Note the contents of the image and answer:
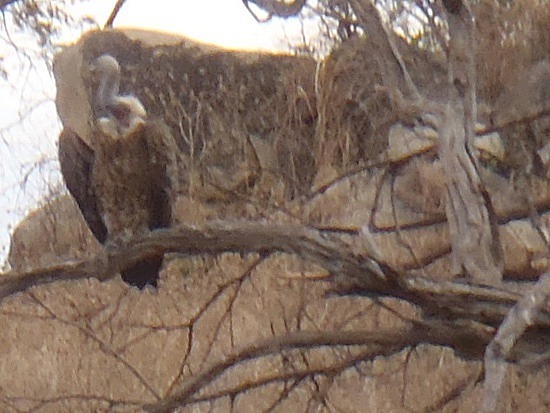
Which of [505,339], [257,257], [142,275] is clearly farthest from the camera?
[142,275]

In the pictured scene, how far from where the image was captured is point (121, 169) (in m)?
6.58

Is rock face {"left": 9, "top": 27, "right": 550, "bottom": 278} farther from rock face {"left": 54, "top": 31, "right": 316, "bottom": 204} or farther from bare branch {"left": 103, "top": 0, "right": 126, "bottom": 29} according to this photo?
bare branch {"left": 103, "top": 0, "right": 126, "bottom": 29}

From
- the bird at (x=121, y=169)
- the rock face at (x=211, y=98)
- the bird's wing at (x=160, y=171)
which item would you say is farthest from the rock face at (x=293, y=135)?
the bird at (x=121, y=169)

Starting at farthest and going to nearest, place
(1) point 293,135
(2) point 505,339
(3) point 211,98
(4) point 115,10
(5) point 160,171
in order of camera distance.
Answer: (3) point 211,98, (1) point 293,135, (5) point 160,171, (4) point 115,10, (2) point 505,339

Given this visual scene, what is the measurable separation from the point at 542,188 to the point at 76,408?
7.95 feet

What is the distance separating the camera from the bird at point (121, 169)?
21.4 feet

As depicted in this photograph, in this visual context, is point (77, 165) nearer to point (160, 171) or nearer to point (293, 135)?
point (160, 171)

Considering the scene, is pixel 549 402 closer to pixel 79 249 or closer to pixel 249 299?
pixel 249 299

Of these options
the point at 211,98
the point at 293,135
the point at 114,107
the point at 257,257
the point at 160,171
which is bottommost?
the point at 257,257

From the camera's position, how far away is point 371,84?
834 centimetres

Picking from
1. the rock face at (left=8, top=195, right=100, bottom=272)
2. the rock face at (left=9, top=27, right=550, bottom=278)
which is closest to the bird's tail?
the rock face at (left=9, top=27, right=550, bottom=278)

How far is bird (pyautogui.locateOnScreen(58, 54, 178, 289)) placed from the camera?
6.52 meters

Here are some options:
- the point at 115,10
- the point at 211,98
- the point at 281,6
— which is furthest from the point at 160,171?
the point at 211,98

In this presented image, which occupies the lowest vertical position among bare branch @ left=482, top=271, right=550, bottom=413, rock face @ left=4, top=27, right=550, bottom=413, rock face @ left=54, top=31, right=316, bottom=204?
bare branch @ left=482, top=271, right=550, bottom=413
